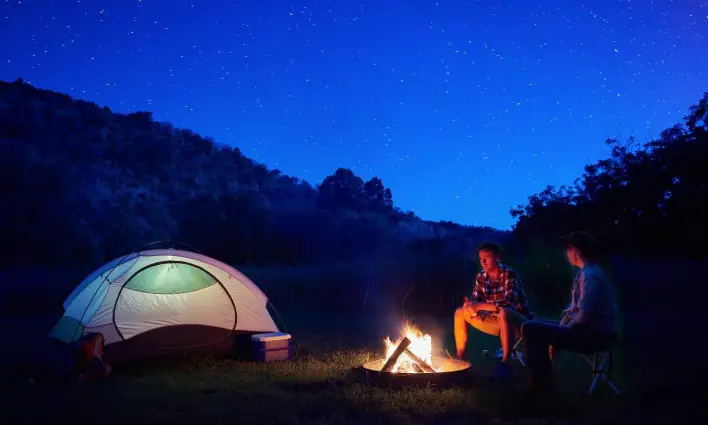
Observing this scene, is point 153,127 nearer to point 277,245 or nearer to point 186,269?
point 277,245

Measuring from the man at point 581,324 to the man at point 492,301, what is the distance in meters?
0.59

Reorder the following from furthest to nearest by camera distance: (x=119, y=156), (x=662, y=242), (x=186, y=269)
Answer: (x=119, y=156)
(x=662, y=242)
(x=186, y=269)

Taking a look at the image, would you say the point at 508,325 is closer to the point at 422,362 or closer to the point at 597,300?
the point at 422,362

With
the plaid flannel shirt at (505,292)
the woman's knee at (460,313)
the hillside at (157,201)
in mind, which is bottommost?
the woman's knee at (460,313)

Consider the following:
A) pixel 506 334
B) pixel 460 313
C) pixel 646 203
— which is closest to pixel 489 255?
pixel 460 313

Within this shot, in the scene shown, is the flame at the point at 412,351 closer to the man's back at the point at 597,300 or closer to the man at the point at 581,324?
the man at the point at 581,324

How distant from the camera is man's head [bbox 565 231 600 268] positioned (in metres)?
4.94

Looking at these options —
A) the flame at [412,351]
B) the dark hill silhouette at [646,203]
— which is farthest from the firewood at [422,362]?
the dark hill silhouette at [646,203]

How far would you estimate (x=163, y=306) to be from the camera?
24.5ft

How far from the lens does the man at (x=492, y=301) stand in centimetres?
578

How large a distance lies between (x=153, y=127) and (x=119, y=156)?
850 cm

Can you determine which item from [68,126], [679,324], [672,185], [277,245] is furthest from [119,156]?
[679,324]

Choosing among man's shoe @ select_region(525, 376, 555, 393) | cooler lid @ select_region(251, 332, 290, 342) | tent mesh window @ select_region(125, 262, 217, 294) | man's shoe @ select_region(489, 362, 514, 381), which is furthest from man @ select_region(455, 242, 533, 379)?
tent mesh window @ select_region(125, 262, 217, 294)

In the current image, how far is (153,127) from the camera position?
4472 centimetres
